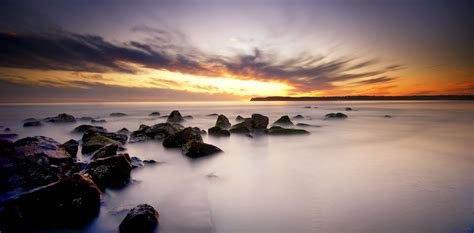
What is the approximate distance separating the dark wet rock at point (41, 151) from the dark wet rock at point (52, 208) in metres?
1.56

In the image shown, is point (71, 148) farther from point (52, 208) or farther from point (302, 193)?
point (302, 193)

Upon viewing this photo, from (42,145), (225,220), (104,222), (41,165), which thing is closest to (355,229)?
(225,220)

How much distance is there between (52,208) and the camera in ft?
14.7

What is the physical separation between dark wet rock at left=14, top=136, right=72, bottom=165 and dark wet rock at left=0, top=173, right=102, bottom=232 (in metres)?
1.56

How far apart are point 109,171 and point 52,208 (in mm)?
2065

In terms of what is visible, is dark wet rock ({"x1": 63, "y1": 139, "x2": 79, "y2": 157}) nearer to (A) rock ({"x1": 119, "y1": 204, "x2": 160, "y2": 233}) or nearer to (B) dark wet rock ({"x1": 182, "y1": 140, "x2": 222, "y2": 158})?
(B) dark wet rock ({"x1": 182, "y1": 140, "x2": 222, "y2": 158})

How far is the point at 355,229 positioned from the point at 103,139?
31.5 ft

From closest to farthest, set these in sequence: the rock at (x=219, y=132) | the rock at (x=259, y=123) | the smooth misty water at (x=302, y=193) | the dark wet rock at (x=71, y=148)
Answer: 1. the smooth misty water at (x=302, y=193)
2. the dark wet rock at (x=71, y=148)
3. the rock at (x=219, y=132)
4. the rock at (x=259, y=123)

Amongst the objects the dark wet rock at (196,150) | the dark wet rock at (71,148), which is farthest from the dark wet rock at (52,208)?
the dark wet rock at (71,148)

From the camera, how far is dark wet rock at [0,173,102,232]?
13.9 ft

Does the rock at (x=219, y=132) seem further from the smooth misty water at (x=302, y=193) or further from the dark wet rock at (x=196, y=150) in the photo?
the dark wet rock at (x=196, y=150)

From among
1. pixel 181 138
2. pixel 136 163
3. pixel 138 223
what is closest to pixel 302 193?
pixel 138 223

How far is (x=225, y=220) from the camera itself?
4.83m

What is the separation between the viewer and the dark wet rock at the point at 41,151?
5.68 metres
